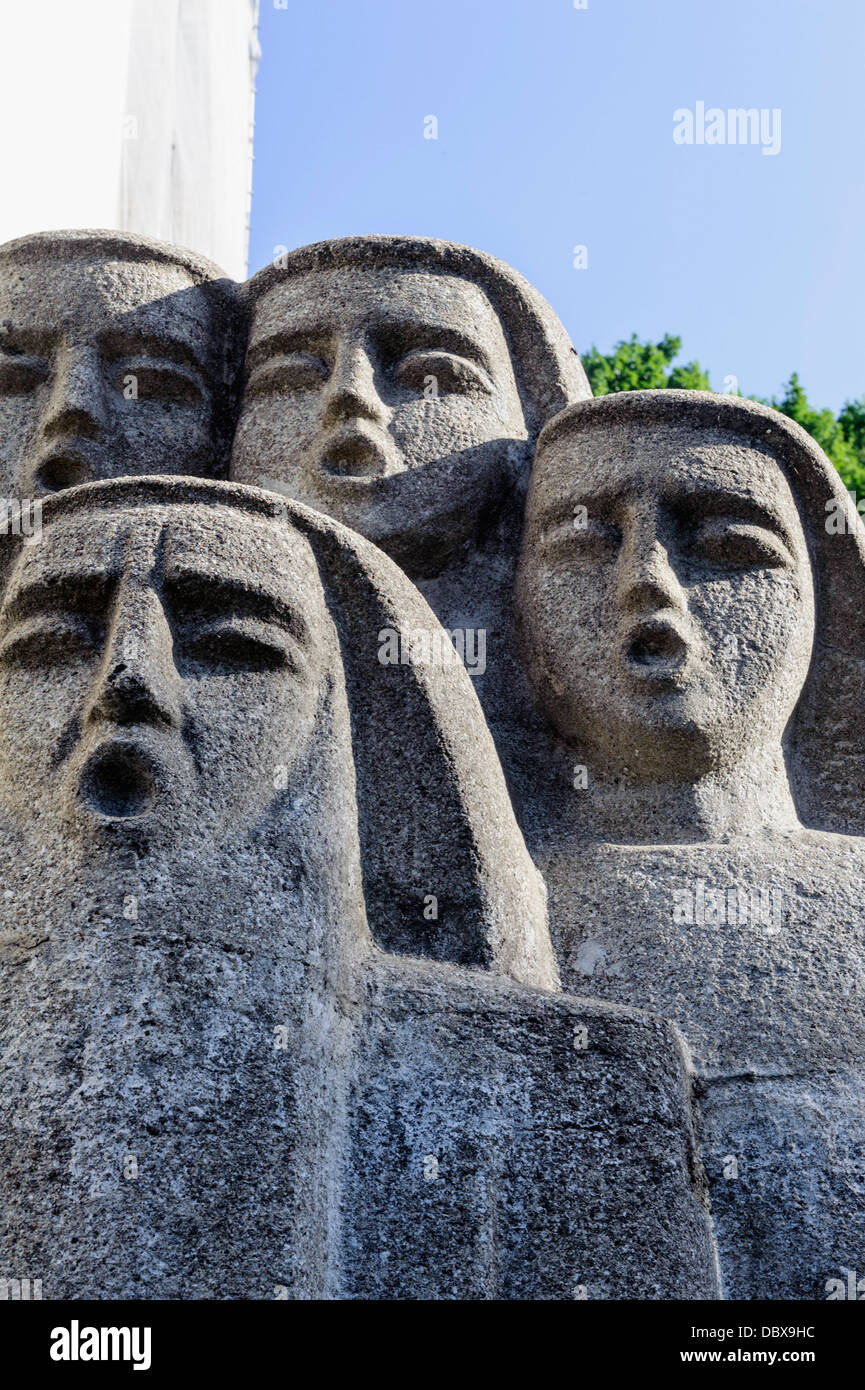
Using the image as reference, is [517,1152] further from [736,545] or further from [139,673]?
[736,545]

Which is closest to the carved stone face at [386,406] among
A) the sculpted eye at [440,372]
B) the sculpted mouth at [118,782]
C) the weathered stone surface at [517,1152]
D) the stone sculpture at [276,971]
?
the sculpted eye at [440,372]

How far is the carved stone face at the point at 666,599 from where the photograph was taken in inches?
146

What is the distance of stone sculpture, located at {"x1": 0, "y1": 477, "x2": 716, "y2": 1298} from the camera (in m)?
2.36

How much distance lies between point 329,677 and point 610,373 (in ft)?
35.6

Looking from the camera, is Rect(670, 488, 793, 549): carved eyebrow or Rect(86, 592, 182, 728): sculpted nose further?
Rect(670, 488, 793, 549): carved eyebrow

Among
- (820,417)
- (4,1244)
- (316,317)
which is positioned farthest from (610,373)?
(4,1244)

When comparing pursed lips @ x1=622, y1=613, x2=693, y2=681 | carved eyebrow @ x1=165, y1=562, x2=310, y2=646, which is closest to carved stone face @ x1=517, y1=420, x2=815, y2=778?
pursed lips @ x1=622, y1=613, x2=693, y2=681

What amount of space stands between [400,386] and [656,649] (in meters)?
1.26

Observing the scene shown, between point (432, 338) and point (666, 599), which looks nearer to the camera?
point (666, 599)

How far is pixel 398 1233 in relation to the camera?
253 centimetres

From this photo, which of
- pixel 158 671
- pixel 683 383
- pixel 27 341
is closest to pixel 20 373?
pixel 27 341

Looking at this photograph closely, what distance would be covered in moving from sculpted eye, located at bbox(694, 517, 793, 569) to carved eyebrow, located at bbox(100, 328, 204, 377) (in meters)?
1.79

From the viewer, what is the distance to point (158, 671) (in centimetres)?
284

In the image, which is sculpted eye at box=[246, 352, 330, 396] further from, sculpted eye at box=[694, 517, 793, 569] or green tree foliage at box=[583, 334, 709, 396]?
green tree foliage at box=[583, 334, 709, 396]
